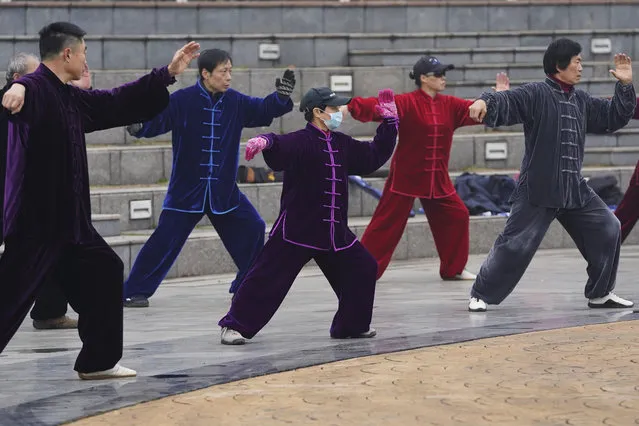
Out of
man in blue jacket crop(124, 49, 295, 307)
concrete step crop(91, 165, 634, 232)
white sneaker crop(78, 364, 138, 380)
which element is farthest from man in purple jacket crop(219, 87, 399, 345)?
concrete step crop(91, 165, 634, 232)

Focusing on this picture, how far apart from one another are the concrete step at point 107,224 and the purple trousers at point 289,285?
4461 mm

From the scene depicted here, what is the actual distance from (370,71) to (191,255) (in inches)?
198

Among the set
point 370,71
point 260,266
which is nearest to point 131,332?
point 260,266

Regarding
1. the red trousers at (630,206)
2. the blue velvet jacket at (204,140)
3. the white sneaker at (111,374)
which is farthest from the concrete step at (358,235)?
the white sneaker at (111,374)

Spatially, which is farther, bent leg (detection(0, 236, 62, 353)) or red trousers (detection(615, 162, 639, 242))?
red trousers (detection(615, 162, 639, 242))

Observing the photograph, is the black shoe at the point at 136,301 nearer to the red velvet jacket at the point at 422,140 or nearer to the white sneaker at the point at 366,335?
the red velvet jacket at the point at 422,140

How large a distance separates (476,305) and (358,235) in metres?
4.44

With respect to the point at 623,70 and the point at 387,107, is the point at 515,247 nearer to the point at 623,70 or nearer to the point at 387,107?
the point at 623,70

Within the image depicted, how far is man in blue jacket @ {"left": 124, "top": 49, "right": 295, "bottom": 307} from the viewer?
12891 millimetres

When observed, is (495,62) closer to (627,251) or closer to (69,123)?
(627,251)

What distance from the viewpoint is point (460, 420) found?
7.51 metres

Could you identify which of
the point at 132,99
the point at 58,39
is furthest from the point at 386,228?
the point at 58,39

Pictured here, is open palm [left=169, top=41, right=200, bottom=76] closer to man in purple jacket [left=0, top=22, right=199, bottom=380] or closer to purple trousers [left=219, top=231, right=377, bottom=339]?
man in purple jacket [left=0, top=22, right=199, bottom=380]

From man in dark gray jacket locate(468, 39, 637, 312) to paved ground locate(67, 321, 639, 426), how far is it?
6.19ft
